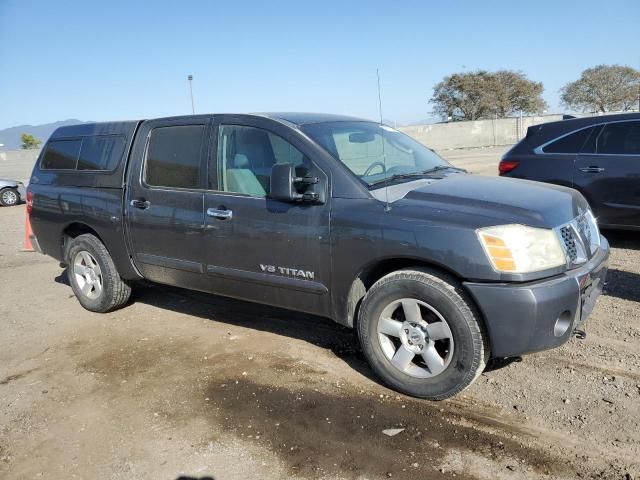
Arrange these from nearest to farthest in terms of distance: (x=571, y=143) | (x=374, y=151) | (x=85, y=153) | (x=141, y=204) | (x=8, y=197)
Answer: (x=374, y=151) → (x=141, y=204) → (x=85, y=153) → (x=571, y=143) → (x=8, y=197)

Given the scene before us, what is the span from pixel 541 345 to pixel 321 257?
1.47 m

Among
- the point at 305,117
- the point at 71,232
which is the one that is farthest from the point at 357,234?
the point at 71,232

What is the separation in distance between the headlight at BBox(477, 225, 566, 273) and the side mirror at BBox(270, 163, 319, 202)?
1.19m

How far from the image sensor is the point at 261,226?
3.88 m

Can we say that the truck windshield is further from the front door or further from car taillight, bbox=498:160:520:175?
car taillight, bbox=498:160:520:175

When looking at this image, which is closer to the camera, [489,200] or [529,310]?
[529,310]

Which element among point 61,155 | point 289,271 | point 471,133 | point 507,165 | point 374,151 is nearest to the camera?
point 289,271

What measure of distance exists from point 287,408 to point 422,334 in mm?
977

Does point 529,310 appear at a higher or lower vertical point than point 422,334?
higher

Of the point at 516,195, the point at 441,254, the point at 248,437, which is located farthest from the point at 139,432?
the point at 516,195

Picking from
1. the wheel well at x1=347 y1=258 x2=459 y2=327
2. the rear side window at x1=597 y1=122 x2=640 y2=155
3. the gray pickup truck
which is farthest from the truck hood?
the rear side window at x1=597 y1=122 x2=640 y2=155

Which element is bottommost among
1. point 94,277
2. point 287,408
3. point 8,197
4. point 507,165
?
Answer: point 287,408

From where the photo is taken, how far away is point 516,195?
11.5 feet

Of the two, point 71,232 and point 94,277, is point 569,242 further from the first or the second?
point 71,232
